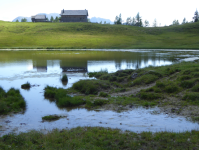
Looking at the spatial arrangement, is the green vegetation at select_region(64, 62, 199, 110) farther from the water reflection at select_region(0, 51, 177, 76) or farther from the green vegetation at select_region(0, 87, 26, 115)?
the water reflection at select_region(0, 51, 177, 76)

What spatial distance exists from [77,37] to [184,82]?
8393 cm

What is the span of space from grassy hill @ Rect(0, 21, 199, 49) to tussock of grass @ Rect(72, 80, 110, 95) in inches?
2395

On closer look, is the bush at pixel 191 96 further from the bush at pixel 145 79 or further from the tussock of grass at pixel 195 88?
the bush at pixel 145 79

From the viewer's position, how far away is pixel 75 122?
32.7 feet

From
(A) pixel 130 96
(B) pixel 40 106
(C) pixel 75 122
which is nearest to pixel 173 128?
(C) pixel 75 122

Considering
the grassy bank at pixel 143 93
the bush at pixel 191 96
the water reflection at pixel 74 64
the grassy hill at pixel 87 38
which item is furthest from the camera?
the grassy hill at pixel 87 38

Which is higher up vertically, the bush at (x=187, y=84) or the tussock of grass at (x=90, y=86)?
the bush at (x=187, y=84)

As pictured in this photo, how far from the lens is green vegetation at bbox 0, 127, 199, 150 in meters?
6.95

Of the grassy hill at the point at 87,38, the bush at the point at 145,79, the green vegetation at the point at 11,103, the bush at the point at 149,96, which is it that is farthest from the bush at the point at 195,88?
the grassy hill at the point at 87,38

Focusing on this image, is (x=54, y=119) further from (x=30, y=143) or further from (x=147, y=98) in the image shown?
(x=147, y=98)

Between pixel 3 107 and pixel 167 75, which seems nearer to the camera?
pixel 3 107

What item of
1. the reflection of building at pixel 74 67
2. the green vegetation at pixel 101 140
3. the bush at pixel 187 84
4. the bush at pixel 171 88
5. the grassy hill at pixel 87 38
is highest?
the grassy hill at pixel 87 38

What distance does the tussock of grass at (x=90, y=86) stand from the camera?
639 inches

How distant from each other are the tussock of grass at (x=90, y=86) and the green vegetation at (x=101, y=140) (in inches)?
319
